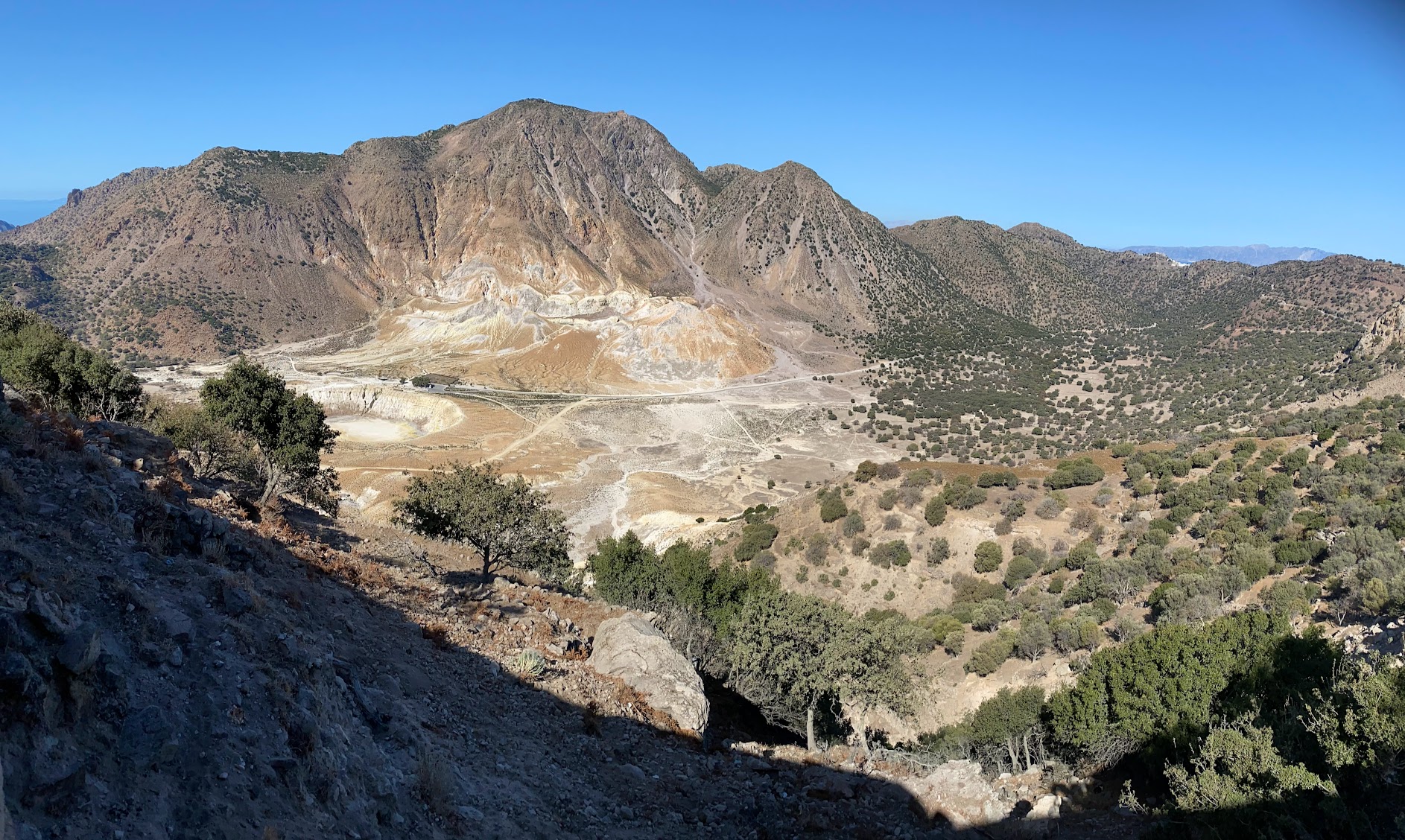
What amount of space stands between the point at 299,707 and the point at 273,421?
20.8 metres

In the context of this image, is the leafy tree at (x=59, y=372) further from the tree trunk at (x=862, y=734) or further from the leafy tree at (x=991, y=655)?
the leafy tree at (x=991, y=655)

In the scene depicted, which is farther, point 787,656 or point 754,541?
point 754,541

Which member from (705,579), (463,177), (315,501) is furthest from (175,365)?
(705,579)

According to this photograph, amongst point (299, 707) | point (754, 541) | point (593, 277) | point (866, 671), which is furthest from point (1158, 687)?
point (593, 277)

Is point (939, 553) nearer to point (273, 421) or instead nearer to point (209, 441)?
point (273, 421)

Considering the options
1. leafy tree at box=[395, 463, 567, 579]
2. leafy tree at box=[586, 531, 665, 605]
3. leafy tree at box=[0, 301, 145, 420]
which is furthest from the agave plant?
leafy tree at box=[0, 301, 145, 420]

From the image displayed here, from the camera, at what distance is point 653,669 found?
1527cm

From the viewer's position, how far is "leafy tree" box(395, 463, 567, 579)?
19922mm

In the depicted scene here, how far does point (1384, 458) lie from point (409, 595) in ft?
128

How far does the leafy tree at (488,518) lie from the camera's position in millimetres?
19922

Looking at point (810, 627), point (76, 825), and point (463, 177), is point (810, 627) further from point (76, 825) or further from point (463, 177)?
point (463, 177)

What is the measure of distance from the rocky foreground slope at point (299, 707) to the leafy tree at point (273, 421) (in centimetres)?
760

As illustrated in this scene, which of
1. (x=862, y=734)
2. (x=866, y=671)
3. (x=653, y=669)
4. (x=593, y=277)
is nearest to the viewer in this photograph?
(x=653, y=669)

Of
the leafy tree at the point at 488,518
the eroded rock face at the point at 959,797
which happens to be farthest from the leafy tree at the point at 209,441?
the eroded rock face at the point at 959,797
